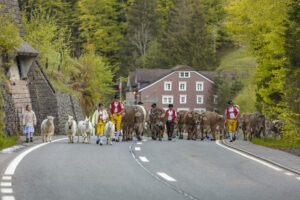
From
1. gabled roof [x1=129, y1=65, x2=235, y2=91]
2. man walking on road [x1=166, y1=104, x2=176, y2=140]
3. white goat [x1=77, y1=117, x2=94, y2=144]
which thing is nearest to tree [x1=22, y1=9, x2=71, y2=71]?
man walking on road [x1=166, y1=104, x2=176, y2=140]

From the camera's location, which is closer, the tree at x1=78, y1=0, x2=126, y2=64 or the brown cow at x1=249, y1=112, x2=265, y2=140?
the brown cow at x1=249, y1=112, x2=265, y2=140

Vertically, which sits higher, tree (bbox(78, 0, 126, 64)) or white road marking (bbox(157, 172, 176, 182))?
tree (bbox(78, 0, 126, 64))

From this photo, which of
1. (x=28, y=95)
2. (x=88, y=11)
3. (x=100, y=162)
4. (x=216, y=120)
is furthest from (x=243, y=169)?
(x=88, y=11)

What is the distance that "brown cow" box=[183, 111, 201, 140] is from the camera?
2983 centimetres

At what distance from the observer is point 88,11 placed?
333ft

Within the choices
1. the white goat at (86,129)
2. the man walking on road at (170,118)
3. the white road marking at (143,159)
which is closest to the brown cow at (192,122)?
the man walking on road at (170,118)

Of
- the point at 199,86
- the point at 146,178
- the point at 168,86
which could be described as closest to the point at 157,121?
the point at 146,178

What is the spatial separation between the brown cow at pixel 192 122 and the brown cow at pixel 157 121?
4.40 meters

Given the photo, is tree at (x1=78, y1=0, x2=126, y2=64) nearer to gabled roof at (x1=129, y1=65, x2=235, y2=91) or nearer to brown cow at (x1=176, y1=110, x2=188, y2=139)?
gabled roof at (x1=129, y1=65, x2=235, y2=91)

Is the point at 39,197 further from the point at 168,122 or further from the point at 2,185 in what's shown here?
the point at 168,122

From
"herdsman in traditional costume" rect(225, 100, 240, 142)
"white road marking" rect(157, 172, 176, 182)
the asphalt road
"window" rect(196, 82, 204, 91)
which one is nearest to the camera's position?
the asphalt road

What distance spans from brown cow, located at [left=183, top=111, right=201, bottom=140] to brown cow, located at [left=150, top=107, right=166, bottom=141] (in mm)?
4404

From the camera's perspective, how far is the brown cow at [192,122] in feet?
97.9

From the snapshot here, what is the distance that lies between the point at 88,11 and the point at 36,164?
90.7m
